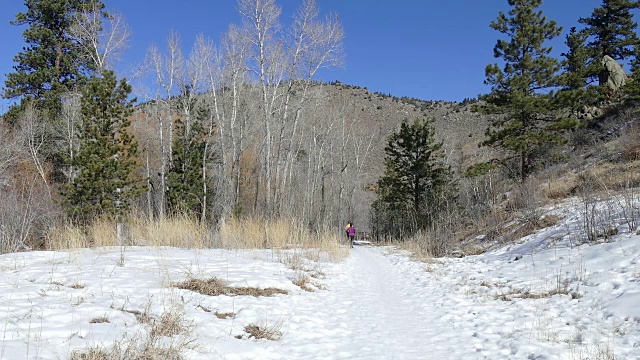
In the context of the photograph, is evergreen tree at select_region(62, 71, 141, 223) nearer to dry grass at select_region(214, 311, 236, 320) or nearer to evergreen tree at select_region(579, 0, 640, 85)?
dry grass at select_region(214, 311, 236, 320)

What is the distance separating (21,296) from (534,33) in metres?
23.0

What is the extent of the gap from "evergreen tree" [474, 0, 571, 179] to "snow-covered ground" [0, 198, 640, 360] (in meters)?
13.5

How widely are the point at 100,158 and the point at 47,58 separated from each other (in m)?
17.4

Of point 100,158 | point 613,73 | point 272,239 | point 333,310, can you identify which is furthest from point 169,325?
point 613,73

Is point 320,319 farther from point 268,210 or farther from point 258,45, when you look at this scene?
point 258,45

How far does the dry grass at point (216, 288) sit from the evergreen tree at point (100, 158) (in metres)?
14.1

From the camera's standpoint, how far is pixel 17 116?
2683 centimetres

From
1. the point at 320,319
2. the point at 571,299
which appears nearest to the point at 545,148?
the point at 571,299

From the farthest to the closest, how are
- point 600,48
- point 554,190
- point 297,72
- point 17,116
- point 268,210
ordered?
point 600,48
point 17,116
point 297,72
point 268,210
point 554,190

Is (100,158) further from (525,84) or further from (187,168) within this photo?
(525,84)

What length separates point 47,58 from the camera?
28750mm

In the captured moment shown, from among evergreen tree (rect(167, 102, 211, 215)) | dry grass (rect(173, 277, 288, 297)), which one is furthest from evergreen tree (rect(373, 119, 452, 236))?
dry grass (rect(173, 277, 288, 297))

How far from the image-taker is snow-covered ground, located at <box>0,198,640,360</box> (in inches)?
126

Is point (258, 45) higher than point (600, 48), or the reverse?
point (600, 48)
